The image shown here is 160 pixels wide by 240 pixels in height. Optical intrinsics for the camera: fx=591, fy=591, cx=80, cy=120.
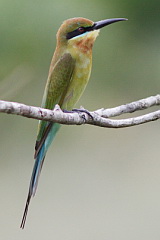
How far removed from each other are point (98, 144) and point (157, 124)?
513 mm

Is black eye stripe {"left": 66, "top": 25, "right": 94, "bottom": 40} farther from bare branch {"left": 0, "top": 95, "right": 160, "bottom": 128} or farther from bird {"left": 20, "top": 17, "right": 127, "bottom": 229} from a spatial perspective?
bare branch {"left": 0, "top": 95, "right": 160, "bottom": 128}

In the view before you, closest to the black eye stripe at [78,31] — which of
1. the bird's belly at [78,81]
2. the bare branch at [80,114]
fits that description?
the bird's belly at [78,81]

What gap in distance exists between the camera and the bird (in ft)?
7.34

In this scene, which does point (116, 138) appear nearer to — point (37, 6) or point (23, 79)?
point (37, 6)

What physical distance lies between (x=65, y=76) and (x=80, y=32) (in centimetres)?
19

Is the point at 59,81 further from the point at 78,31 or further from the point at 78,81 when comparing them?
the point at 78,31

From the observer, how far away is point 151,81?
3.79m

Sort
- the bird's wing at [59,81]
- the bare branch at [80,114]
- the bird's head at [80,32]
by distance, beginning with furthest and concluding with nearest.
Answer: the bird's wing at [59,81] < the bird's head at [80,32] < the bare branch at [80,114]

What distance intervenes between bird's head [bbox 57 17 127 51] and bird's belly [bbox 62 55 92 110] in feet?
0.20

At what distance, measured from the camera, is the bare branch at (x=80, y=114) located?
5.68 ft

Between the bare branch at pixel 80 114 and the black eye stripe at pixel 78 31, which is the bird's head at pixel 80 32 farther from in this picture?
the bare branch at pixel 80 114

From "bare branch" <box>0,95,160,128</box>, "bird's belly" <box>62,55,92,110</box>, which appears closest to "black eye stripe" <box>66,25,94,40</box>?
"bird's belly" <box>62,55,92,110</box>

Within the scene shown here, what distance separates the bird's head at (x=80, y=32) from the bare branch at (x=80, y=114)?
0.26 m

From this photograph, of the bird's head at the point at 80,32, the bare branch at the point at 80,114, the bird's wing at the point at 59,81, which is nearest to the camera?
the bare branch at the point at 80,114
